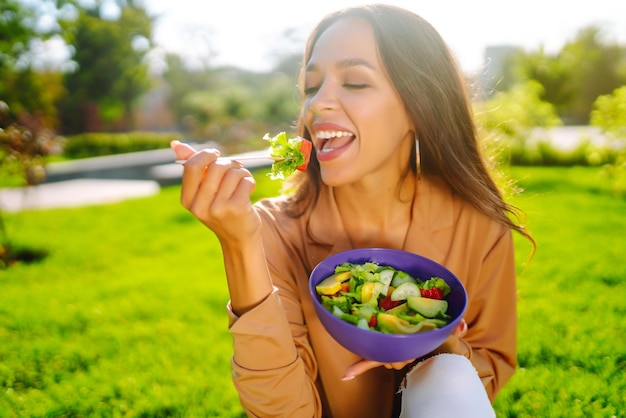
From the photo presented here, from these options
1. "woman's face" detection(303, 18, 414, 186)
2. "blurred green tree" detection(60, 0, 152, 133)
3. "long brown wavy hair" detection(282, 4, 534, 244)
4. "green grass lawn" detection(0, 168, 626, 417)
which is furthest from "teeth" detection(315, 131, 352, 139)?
"blurred green tree" detection(60, 0, 152, 133)

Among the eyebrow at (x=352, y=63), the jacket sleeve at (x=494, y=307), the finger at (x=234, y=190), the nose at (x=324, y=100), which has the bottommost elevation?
the jacket sleeve at (x=494, y=307)

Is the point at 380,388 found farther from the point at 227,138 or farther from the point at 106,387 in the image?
the point at 227,138

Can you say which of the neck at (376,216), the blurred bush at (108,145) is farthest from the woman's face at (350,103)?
the blurred bush at (108,145)

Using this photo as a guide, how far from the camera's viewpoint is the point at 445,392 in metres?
1.38

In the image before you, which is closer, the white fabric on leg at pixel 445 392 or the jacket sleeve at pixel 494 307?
the white fabric on leg at pixel 445 392

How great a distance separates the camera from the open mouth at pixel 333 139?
1.82m

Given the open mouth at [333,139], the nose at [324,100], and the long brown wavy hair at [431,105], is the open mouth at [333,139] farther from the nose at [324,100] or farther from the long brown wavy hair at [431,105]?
the long brown wavy hair at [431,105]

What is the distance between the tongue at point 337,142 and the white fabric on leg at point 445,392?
0.87m

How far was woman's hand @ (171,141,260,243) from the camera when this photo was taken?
1.21 m

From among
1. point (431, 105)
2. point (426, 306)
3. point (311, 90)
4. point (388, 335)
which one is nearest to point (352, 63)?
point (311, 90)

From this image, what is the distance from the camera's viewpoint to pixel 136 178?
582 inches

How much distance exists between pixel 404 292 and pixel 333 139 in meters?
0.71

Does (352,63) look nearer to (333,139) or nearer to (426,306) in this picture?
(333,139)

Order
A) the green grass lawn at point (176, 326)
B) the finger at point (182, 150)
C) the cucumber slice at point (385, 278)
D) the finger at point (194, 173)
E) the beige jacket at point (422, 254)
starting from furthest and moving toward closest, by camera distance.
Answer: the green grass lawn at point (176, 326) → the beige jacket at point (422, 254) → the cucumber slice at point (385, 278) → the finger at point (182, 150) → the finger at point (194, 173)
